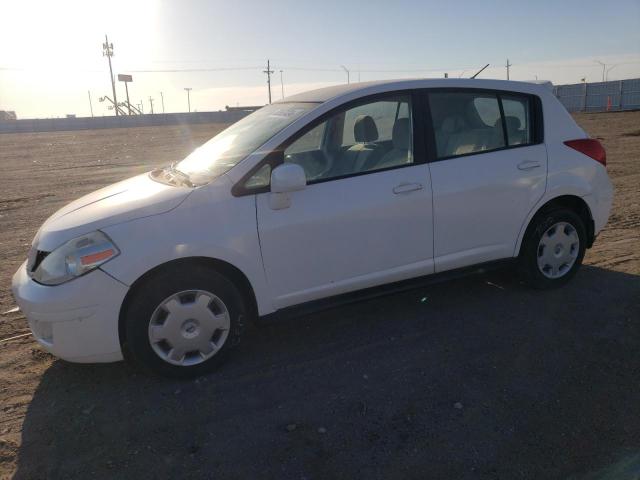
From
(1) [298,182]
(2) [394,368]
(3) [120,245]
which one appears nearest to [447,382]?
(2) [394,368]

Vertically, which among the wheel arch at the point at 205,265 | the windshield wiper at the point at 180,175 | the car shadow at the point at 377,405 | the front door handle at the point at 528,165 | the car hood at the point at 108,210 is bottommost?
the car shadow at the point at 377,405

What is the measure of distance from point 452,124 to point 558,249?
146 cm

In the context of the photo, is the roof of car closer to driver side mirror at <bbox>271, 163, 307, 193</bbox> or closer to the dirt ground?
driver side mirror at <bbox>271, 163, 307, 193</bbox>

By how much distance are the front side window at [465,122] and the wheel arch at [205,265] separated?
174 centimetres

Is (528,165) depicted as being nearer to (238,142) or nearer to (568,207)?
(568,207)

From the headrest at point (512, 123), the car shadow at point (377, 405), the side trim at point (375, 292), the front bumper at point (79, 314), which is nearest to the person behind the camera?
the car shadow at point (377, 405)

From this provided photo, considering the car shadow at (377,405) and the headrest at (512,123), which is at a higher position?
the headrest at (512,123)

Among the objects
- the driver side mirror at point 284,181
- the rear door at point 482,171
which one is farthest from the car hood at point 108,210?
the rear door at point 482,171

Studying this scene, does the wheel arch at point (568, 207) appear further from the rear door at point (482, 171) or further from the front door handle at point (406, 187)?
the front door handle at point (406, 187)

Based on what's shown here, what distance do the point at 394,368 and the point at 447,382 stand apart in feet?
1.18

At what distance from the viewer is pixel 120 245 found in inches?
120

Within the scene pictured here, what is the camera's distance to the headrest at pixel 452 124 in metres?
3.98

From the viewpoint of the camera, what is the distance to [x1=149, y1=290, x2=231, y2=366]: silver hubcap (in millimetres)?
3174

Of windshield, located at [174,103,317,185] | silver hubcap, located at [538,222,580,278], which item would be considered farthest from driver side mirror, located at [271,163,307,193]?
silver hubcap, located at [538,222,580,278]
